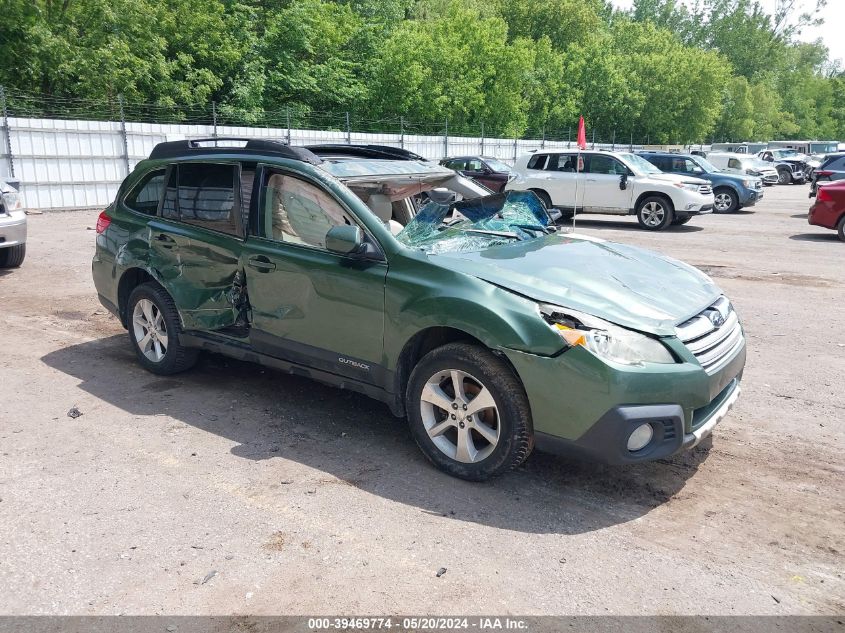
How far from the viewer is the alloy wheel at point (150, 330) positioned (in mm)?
5547

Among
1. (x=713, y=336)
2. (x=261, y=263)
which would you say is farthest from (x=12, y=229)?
(x=713, y=336)

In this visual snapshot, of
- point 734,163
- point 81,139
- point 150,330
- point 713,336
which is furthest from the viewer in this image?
point 734,163

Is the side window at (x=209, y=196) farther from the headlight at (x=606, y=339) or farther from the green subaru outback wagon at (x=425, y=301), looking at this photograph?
the headlight at (x=606, y=339)

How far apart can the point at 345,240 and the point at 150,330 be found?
2344mm

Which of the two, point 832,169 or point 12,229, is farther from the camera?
point 832,169

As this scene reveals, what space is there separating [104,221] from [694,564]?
5146mm

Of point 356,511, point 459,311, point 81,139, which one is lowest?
point 356,511

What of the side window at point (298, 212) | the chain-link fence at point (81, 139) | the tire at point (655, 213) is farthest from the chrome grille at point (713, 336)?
the tire at point (655, 213)

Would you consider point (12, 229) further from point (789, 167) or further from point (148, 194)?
point (789, 167)

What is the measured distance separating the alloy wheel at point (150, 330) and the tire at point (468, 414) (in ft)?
8.12

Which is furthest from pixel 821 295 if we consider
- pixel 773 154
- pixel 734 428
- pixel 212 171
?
pixel 773 154

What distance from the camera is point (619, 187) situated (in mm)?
16438

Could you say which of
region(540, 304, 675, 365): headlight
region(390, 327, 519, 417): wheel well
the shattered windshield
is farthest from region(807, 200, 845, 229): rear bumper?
region(390, 327, 519, 417): wheel well

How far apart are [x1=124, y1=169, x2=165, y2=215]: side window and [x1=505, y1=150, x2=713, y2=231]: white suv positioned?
1150 cm
